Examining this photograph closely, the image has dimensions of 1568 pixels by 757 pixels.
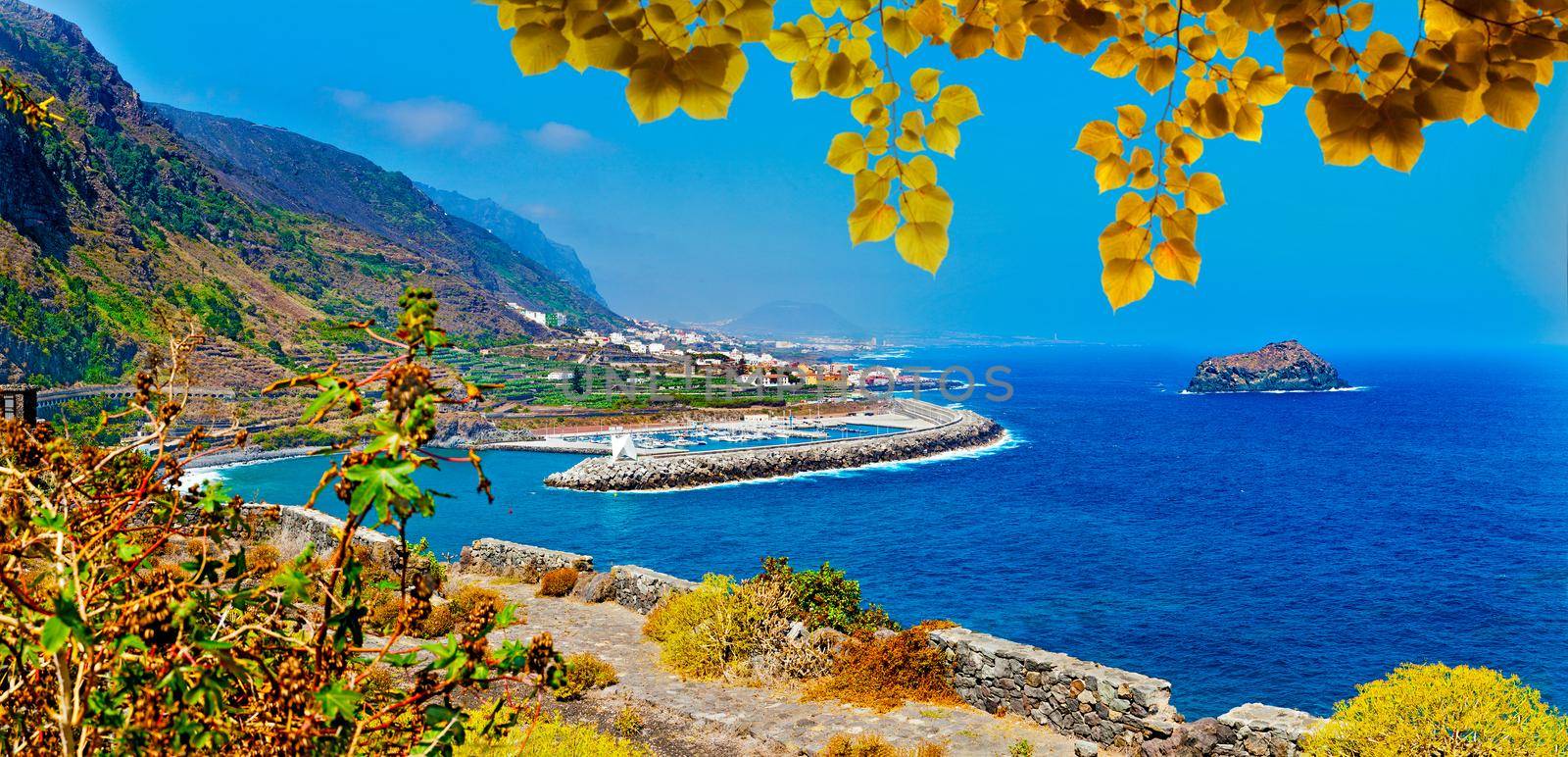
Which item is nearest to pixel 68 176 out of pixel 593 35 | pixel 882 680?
pixel 882 680

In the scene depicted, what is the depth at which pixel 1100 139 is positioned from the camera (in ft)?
4.58

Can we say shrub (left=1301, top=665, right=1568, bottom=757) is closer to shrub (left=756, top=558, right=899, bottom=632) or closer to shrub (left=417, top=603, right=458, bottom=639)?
shrub (left=756, top=558, right=899, bottom=632)

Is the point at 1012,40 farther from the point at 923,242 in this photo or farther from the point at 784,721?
the point at 784,721

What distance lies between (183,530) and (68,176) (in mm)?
91867

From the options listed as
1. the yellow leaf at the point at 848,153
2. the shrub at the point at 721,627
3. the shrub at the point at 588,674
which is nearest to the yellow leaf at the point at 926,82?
the yellow leaf at the point at 848,153

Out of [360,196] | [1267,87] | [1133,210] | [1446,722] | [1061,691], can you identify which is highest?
[360,196]

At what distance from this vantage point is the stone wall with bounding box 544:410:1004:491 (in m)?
50.0

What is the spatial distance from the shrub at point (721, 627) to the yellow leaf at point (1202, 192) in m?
9.19

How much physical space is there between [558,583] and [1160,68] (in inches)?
556

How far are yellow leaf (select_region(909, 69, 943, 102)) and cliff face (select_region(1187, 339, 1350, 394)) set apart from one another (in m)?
123

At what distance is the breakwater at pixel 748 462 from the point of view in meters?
50.0

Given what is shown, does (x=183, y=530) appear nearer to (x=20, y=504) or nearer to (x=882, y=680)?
(x=20, y=504)

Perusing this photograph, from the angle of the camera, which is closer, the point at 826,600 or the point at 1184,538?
the point at 826,600

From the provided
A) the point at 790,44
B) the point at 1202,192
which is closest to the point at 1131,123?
the point at 1202,192
